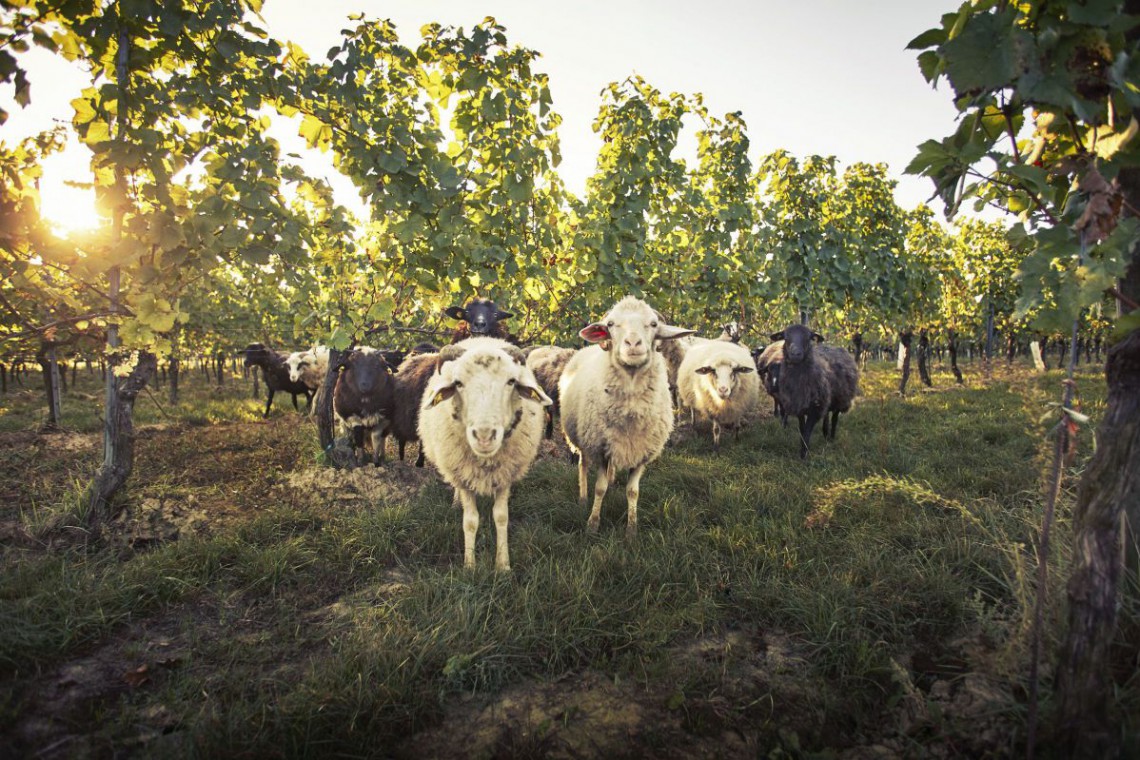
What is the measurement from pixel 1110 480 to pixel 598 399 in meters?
4.03

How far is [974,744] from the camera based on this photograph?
7.47ft

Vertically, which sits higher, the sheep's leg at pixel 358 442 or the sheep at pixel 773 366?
the sheep at pixel 773 366

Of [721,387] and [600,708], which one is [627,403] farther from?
[721,387]

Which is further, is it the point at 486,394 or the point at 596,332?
the point at 596,332

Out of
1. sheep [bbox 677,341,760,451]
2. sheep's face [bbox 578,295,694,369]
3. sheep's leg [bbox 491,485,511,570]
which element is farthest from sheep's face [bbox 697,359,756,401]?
sheep's leg [bbox 491,485,511,570]

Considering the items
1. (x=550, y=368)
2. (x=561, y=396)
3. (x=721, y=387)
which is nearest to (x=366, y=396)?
(x=550, y=368)

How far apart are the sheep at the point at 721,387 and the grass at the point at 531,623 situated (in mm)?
2834

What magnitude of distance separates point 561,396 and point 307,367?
37.4ft

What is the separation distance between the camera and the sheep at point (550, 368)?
8289mm

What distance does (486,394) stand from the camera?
3957 mm

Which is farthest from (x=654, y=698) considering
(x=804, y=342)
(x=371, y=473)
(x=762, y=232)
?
(x=762, y=232)

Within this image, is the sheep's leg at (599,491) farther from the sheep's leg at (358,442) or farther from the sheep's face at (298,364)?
the sheep's face at (298,364)

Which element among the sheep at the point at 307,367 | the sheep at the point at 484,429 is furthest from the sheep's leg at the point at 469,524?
the sheep at the point at 307,367

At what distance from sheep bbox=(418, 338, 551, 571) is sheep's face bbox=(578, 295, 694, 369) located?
113cm
